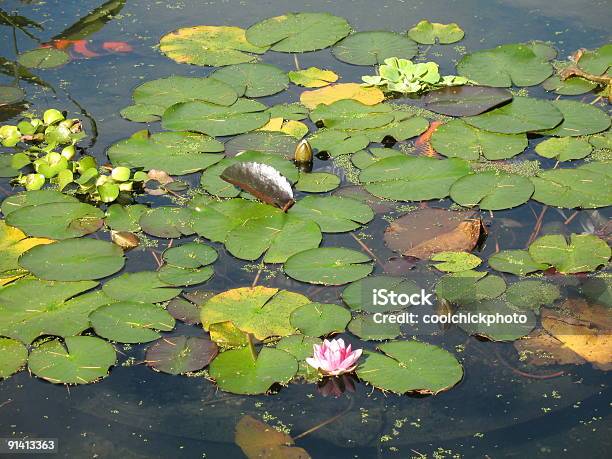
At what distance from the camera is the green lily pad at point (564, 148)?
3.74 meters

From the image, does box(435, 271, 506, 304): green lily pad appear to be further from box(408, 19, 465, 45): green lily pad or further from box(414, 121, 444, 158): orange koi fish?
box(408, 19, 465, 45): green lily pad

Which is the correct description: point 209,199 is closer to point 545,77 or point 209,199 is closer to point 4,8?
point 545,77

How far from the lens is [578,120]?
398 centimetres

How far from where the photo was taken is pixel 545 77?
432 centimetres

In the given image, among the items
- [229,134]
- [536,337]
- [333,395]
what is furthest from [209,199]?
[536,337]

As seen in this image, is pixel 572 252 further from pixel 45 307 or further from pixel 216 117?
pixel 45 307

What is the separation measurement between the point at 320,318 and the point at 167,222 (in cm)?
86

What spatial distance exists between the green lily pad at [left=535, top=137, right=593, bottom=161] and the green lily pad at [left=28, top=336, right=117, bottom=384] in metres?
2.10

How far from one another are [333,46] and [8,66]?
5.74 feet

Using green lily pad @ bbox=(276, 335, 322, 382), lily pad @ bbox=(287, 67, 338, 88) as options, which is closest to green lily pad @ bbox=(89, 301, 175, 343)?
green lily pad @ bbox=(276, 335, 322, 382)

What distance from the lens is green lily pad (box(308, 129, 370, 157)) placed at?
12.5 feet

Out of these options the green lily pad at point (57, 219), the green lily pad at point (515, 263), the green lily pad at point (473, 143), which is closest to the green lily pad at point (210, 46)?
the green lily pad at point (473, 143)

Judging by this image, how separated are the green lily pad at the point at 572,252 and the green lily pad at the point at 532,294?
0.34ft

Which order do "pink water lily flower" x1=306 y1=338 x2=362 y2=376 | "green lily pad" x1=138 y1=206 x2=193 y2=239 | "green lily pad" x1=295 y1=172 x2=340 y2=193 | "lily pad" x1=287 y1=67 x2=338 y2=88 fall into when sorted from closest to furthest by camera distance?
1. "pink water lily flower" x1=306 y1=338 x2=362 y2=376
2. "green lily pad" x1=138 y1=206 x2=193 y2=239
3. "green lily pad" x1=295 y1=172 x2=340 y2=193
4. "lily pad" x1=287 y1=67 x2=338 y2=88
